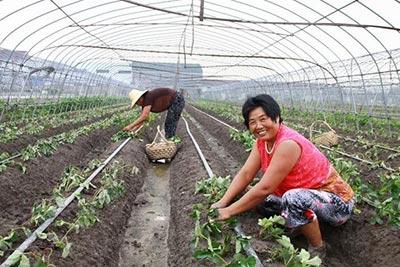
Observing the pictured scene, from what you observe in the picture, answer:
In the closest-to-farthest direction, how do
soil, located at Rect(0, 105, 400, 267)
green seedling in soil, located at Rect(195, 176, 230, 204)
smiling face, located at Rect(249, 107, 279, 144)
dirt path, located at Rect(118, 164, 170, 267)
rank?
smiling face, located at Rect(249, 107, 279, 144) → soil, located at Rect(0, 105, 400, 267) → dirt path, located at Rect(118, 164, 170, 267) → green seedling in soil, located at Rect(195, 176, 230, 204)

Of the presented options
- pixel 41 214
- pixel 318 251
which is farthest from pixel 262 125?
pixel 41 214

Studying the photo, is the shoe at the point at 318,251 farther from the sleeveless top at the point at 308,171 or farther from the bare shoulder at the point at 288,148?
the bare shoulder at the point at 288,148

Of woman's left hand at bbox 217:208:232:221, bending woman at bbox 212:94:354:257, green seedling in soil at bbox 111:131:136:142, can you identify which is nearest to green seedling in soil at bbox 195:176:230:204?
bending woman at bbox 212:94:354:257

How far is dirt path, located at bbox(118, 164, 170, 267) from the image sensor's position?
14.9ft

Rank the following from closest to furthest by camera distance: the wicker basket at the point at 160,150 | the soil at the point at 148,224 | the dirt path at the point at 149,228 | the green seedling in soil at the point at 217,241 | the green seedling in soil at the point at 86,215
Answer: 1. the green seedling in soil at the point at 217,241
2. the soil at the point at 148,224
3. the green seedling in soil at the point at 86,215
4. the dirt path at the point at 149,228
5. the wicker basket at the point at 160,150

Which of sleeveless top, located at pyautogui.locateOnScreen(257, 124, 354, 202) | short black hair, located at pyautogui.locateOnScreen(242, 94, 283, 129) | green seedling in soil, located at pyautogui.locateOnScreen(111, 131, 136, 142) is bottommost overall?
green seedling in soil, located at pyautogui.locateOnScreen(111, 131, 136, 142)

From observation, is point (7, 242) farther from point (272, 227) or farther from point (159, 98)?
point (159, 98)

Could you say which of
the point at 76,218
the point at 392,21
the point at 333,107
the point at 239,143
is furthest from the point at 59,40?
the point at 333,107

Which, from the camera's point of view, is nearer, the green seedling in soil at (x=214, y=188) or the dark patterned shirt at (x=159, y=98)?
the green seedling in soil at (x=214, y=188)

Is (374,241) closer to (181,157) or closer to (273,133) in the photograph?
(273,133)

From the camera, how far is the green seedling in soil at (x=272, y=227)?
371cm

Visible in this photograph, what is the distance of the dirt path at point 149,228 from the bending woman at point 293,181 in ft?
3.49

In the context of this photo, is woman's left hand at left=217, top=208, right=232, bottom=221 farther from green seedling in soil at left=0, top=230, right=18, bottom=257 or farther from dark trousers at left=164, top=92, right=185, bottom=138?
dark trousers at left=164, top=92, right=185, bottom=138

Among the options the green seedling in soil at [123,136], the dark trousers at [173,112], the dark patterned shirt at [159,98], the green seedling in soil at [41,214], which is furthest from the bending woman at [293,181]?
the green seedling in soil at [123,136]
